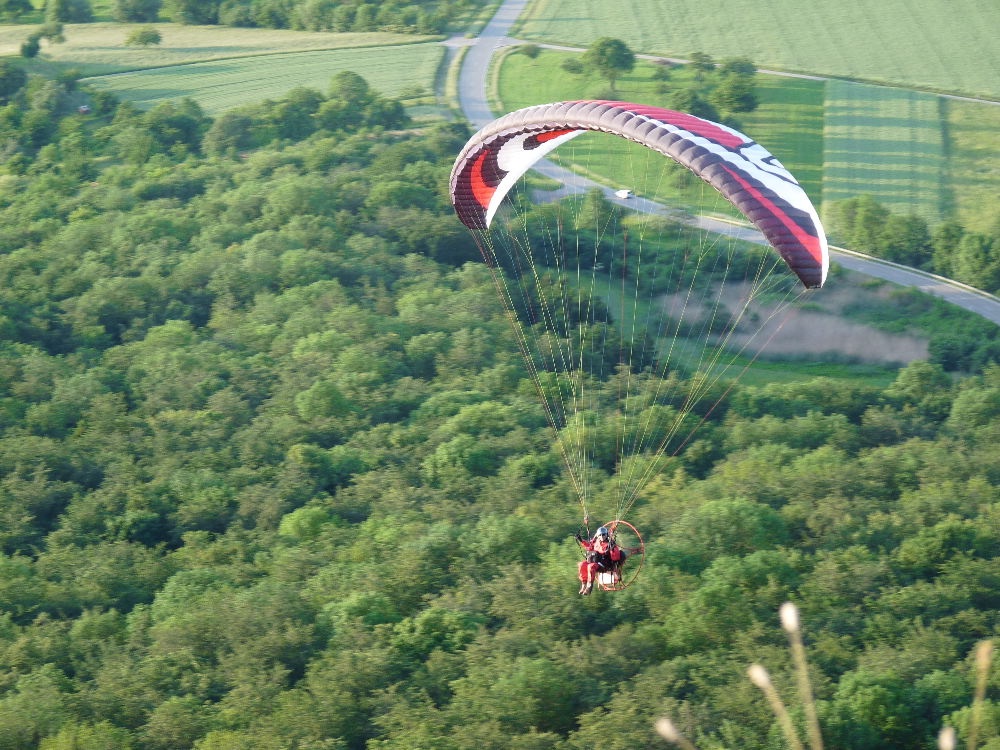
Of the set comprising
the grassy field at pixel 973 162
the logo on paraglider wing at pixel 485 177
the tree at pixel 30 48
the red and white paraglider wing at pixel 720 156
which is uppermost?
the red and white paraglider wing at pixel 720 156

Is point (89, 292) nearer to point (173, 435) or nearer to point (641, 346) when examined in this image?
point (173, 435)

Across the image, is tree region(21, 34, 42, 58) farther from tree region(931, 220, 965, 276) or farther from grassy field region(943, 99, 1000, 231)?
tree region(931, 220, 965, 276)

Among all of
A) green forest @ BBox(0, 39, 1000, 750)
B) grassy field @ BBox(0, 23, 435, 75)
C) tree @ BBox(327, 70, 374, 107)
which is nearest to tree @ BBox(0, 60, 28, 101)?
grassy field @ BBox(0, 23, 435, 75)

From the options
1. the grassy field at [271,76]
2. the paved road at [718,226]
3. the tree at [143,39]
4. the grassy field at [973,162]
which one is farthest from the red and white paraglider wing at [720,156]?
the tree at [143,39]

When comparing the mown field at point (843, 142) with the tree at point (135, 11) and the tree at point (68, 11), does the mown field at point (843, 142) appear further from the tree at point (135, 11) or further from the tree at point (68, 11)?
the tree at point (68, 11)

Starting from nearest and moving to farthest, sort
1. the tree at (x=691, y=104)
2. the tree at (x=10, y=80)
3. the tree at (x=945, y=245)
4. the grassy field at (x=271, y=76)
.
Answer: the tree at (x=945, y=245) < the tree at (x=691, y=104) < the grassy field at (x=271, y=76) < the tree at (x=10, y=80)

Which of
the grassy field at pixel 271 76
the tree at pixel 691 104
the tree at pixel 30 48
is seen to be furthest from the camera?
the tree at pixel 30 48

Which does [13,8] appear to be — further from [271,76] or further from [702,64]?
[702,64]

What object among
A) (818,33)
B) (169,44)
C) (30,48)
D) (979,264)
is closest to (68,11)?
(30,48)
